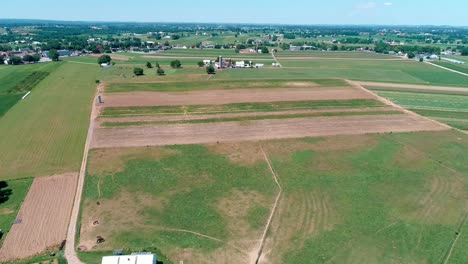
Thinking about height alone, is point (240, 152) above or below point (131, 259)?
above

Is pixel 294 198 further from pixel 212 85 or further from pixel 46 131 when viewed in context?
pixel 212 85

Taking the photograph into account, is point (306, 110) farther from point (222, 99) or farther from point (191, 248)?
point (191, 248)

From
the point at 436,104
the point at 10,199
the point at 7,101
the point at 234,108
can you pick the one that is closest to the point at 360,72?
the point at 436,104

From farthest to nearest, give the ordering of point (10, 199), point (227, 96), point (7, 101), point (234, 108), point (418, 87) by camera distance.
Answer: point (418, 87) → point (227, 96) → point (7, 101) → point (234, 108) → point (10, 199)

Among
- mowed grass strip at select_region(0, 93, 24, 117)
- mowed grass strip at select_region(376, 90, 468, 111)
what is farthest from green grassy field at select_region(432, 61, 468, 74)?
mowed grass strip at select_region(0, 93, 24, 117)

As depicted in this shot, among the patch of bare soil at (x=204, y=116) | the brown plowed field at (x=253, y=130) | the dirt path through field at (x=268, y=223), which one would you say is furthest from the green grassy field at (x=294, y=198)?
the patch of bare soil at (x=204, y=116)

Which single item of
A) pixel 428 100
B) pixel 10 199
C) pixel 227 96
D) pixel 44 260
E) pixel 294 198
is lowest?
pixel 44 260
